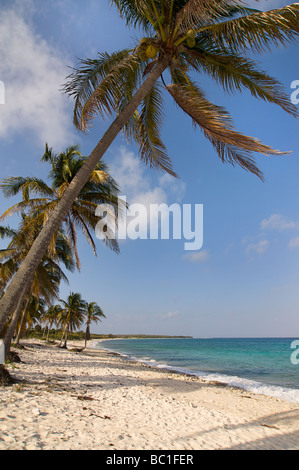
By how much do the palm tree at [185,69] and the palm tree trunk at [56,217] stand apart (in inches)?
0.8

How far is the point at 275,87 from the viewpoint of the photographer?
22.1ft

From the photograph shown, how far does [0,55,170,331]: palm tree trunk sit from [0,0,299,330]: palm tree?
2cm

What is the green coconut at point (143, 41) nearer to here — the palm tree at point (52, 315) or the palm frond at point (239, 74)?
the palm frond at point (239, 74)

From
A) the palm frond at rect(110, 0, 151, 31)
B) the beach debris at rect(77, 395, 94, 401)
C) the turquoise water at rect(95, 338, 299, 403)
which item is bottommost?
the turquoise water at rect(95, 338, 299, 403)

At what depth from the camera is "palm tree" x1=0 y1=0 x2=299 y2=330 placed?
599 centimetres

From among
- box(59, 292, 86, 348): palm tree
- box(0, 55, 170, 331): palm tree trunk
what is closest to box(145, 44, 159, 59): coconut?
box(0, 55, 170, 331): palm tree trunk

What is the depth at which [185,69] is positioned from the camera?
320 inches

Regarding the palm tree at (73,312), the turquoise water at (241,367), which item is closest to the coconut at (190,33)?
the turquoise water at (241,367)

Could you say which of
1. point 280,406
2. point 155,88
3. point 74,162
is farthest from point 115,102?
point 280,406

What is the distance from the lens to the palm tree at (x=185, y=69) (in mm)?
5992

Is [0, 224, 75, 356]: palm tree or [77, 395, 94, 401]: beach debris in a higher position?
[0, 224, 75, 356]: palm tree

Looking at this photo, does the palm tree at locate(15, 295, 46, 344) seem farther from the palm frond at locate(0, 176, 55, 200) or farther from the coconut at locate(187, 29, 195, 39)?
the coconut at locate(187, 29, 195, 39)

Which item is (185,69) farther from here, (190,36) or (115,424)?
(115,424)
